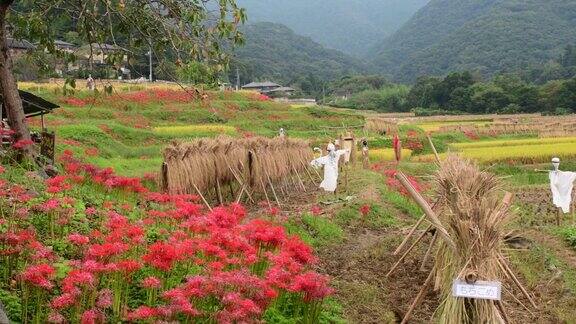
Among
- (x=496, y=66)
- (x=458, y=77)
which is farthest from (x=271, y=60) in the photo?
(x=458, y=77)

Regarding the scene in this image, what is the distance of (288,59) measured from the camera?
131250 millimetres

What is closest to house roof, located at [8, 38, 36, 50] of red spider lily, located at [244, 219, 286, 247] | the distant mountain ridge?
red spider lily, located at [244, 219, 286, 247]

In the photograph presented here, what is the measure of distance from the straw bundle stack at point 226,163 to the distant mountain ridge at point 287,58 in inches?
3137

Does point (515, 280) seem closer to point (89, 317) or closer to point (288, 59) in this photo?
point (89, 317)

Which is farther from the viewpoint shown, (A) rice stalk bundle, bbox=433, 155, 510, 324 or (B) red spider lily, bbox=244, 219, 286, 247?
(B) red spider lily, bbox=244, 219, 286, 247

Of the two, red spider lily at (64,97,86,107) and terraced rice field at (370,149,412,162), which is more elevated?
red spider lily at (64,97,86,107)

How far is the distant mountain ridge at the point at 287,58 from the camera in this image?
112m

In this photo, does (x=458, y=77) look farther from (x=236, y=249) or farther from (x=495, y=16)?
(x=236, y=249)

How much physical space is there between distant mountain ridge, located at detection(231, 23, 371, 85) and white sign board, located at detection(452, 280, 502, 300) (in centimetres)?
8953

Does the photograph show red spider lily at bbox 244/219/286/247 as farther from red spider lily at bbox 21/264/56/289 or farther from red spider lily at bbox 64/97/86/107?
red spider lily at bbox 64/97/86/107

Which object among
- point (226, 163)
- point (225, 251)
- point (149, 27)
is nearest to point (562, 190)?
point (226, 163)

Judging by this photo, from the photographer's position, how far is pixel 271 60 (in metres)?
Answer: 123

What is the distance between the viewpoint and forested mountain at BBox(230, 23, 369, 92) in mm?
107975

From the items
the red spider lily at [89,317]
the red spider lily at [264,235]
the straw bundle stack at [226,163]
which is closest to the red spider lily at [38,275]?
the red spider lily at [89,317]
